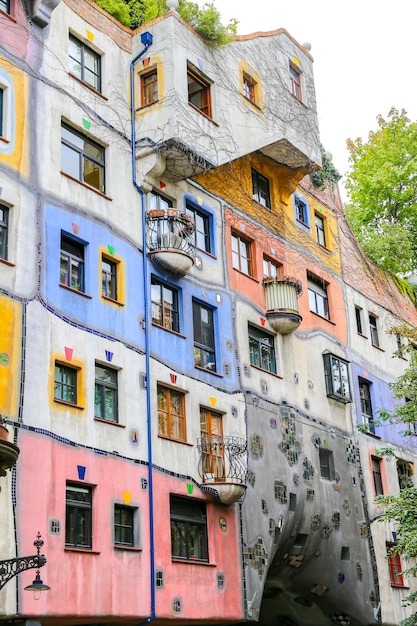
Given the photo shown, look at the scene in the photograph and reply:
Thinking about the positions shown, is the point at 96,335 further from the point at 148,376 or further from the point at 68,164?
the point at 68,164

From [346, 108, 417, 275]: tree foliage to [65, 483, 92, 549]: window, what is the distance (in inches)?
824

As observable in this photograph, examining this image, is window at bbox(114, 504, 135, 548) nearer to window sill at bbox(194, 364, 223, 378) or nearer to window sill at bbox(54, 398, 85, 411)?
window sill at bbox(54, 398, 85, 411)

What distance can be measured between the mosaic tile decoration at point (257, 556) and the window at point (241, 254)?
6.42 m

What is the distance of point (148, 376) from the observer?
56.9 feet

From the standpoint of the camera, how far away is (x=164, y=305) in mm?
18734

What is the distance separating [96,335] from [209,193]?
601 centimetres

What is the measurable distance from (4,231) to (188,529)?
6737 mm

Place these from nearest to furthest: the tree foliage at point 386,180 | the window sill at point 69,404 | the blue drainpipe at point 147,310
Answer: the window sill at point 69,404 → the blue drainpipe at point 147,310 → the tree foliage at point 386,180

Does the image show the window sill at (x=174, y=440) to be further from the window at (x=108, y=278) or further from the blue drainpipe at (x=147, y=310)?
the window at (x=108, y=278)

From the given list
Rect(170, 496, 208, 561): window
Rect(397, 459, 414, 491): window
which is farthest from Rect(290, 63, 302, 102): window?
Rect(170, 496, 208, 561): window

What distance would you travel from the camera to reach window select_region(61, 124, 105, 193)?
17.5 m

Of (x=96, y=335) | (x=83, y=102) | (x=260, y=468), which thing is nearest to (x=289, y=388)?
(x=260, y=468)

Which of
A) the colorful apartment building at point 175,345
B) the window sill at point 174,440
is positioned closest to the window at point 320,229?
the colorful apartment building at point 175,345

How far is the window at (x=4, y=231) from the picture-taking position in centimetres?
1534
